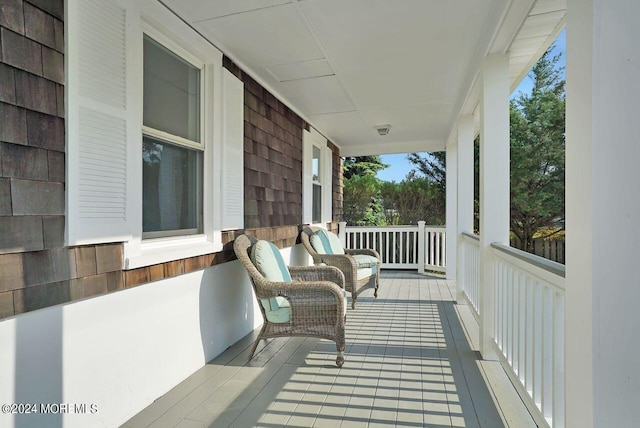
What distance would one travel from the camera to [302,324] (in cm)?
292

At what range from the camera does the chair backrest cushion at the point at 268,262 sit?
3033 mm

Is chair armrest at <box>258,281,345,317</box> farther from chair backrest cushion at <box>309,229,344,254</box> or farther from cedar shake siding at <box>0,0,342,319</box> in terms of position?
chair backrest cushion at <box>309,229,344,254</box>

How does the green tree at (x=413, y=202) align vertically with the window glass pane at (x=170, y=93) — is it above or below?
below

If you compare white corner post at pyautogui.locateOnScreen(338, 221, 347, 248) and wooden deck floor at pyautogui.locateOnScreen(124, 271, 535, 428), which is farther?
white corner post at pyautogui.locateOnScreen(338, 221, 347, 248)

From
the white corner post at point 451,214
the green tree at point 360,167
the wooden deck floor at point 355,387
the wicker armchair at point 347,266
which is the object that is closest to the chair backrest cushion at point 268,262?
the wooden deck floor at point 355,387

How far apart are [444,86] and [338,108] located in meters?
1.41

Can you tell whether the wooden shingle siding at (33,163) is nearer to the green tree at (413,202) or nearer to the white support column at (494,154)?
the white support column at (494,154)

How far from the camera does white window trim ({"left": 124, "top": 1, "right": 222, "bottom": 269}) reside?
2119mm

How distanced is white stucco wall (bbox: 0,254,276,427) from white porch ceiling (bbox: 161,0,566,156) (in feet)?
6.18

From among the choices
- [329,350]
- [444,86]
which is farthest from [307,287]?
[444,86]

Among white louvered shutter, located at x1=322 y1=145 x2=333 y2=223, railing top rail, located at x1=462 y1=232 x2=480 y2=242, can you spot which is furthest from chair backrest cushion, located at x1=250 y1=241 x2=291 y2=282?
white louvered shutter, located at x1=322 y1=145 x2=333 y2=223

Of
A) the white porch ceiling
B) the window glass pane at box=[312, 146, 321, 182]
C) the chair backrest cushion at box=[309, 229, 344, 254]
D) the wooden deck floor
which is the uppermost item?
the white porch ceiling

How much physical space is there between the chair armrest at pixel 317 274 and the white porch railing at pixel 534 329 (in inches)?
59.2

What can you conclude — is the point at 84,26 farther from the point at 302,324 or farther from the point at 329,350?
the point at 329,350
